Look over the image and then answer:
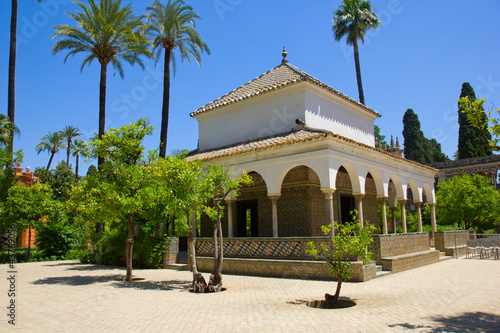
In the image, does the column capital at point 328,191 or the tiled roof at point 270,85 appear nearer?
the column capital at point 328,191

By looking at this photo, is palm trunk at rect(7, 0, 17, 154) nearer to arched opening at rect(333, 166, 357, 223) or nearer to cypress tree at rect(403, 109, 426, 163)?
arched opening at rect(333, 166, 357, 223)

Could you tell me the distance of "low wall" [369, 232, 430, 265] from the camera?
39.0ft

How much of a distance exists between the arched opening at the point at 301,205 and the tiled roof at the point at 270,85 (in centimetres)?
333

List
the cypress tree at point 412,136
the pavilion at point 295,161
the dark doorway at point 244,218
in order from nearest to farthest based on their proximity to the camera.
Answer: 1. the pavilion at point 295,161
2. the dark doorway at point 244,218
3. the cypress tree at point 412,136

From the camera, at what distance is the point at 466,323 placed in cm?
595

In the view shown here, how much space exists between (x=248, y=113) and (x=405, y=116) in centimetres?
4573

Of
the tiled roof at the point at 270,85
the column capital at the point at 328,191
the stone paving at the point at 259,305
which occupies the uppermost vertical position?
the tiled roof at the point at 270,85

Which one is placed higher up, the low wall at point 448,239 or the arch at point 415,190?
the arch at point 415,190

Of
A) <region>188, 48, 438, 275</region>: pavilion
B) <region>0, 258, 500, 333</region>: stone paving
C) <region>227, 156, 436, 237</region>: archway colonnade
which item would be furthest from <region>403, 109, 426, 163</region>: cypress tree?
<region>0, 258, 500, 333</region>: stone paving

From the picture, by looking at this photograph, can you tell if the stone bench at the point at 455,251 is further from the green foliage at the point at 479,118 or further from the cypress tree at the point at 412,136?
the cypress tree at the point at 412,136

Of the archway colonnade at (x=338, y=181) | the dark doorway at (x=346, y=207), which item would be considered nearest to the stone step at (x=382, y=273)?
the archway colonnade at (x=338, y=181)

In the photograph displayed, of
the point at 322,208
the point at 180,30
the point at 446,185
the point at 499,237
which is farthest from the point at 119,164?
the point at 446,185

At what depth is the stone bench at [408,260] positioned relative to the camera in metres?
11.8

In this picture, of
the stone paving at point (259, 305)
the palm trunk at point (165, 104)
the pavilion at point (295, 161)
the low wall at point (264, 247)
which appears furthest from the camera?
the palm trunk at point (165, 104)
